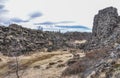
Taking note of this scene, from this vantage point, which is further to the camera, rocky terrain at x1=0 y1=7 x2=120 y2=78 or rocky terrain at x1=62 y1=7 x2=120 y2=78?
rocky terrain at x1=0 y1=7 x2=120 y2=78

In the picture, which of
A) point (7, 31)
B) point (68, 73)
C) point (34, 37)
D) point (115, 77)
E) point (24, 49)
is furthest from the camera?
point (34, 37)

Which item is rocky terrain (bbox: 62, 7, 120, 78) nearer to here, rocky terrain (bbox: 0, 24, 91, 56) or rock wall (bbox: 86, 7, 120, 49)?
rock wall (bbox: 86, 7, 120, 49)

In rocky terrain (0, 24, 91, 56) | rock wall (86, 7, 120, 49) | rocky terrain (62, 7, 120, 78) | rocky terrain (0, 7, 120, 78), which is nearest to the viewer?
rocky terrain (62, 7, 120, 78)

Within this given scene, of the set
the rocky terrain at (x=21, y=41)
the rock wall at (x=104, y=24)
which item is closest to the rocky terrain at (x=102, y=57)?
the rock wall at (x=104, y=24)

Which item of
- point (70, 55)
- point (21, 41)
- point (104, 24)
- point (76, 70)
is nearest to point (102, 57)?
point (76, 70)

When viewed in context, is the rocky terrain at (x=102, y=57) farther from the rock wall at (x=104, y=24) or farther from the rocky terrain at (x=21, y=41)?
the rocky terrain at (x=21, y=41)

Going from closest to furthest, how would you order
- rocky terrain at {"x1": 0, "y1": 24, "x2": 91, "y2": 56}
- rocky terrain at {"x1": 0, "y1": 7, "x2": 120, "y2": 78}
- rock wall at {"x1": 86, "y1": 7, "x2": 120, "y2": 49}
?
rocky terrain at {"x1": 0, "y1": 7, "x2": 120, "y2": 78}
rock wall at {"x1": 86, "y1": 7, "x2": 120, "y2": 49}
rocky terrain at {"x1": 0, "y1": 24, "x2": 91, "y2": 56}

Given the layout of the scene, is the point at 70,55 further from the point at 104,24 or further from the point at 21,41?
the point at 21,41

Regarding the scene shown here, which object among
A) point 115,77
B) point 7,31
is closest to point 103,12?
point 115,77

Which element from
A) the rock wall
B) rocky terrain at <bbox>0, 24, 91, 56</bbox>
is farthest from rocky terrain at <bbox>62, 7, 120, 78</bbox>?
rocky terrain at <bbox>0, 24, 91, 56</bbox>

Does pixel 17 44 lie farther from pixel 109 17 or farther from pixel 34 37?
pixel 109 17

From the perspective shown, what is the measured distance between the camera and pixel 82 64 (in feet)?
144

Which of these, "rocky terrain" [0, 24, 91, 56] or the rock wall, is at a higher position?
the rock wall

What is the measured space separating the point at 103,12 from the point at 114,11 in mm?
2968
